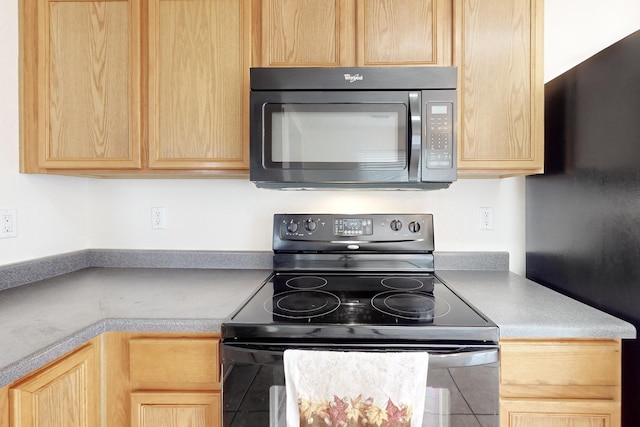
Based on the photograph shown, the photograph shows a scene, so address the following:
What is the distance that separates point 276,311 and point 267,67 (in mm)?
920

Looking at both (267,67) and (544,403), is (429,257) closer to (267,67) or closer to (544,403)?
(544,403)

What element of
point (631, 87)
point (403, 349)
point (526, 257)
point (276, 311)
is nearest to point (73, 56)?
point (276, 311)

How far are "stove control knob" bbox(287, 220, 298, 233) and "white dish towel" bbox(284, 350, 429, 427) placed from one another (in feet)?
2.51

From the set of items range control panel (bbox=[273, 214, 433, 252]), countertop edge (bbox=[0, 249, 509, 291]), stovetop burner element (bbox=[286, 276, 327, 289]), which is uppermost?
range control panel (bbox=[273, 214, 433, 252])

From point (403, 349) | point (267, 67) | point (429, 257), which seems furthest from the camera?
point (429, 257)

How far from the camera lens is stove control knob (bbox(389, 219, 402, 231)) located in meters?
1.67

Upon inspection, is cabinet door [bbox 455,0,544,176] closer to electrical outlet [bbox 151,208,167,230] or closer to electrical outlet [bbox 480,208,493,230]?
electrical outlet [bbox 480,208,493,230]

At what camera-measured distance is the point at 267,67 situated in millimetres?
1428

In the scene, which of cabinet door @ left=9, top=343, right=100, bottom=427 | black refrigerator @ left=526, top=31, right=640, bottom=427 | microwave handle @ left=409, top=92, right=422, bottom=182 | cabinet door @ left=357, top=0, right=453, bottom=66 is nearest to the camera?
cabinet door @ left=9, top=343, right=100, bottom=427

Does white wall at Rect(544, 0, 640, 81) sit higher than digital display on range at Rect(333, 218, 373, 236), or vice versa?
white wall at Rect(544, 0, 640, 81)

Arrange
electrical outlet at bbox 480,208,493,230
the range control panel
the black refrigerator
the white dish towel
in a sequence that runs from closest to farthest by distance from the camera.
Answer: the white dish towel → the black refrigerator → the range control panel → electrical outlet at bbox 480,208,493,230

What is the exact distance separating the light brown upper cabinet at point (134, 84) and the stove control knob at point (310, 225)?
1.31 feet

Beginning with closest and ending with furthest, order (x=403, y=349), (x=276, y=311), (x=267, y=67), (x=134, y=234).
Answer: (x=403, y=349) < (x=276, y=311) < (x=267, y=67) < (x=134, y=234)

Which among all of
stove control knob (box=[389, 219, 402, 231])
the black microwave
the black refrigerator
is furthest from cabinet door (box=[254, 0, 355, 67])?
the black refrigerator
